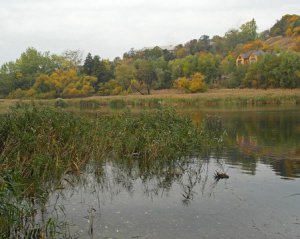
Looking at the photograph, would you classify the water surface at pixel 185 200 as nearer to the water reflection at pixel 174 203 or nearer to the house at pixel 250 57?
the water reflection at pixel 174 203

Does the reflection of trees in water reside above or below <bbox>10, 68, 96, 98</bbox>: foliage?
below

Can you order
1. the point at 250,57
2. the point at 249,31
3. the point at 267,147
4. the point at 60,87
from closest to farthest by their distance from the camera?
1. the point at 267,147
2. the point at 60,87
3. the point at 250,57
4. the point at 249,31

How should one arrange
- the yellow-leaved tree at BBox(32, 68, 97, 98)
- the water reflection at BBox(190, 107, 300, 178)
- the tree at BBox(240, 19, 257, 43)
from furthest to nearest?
1. the tree at BBox(240, 19, 257, 43)
2. the yellow-leaved tree at BBox(32, 68, 97, 98)
3. the water reflection at BBox(190, 107, 300, 178)

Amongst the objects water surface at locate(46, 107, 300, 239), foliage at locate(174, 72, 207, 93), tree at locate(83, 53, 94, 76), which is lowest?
water surface at locate(46, 107, 300, 239)

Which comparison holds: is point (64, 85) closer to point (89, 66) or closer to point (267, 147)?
point (89, 66)

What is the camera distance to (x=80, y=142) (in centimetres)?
1734

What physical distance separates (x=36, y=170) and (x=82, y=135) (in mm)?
5380

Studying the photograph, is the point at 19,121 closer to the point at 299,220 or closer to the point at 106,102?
the point at 299,220

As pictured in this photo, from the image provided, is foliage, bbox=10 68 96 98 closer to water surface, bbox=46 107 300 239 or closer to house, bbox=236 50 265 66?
house, bbox=236 50 265 66

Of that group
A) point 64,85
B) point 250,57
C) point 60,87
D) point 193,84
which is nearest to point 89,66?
point 64,85

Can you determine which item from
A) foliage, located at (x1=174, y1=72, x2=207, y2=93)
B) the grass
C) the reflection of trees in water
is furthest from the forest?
the grass

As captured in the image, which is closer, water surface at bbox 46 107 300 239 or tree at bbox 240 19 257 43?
water surface at bbox 46 107 300 239

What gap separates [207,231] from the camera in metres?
10.9

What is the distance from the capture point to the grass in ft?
45.2
